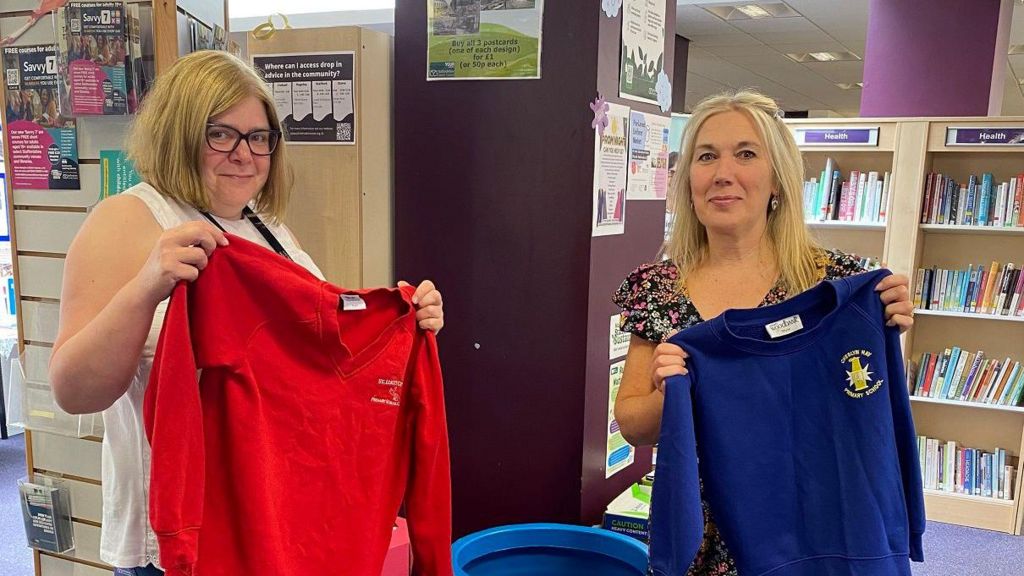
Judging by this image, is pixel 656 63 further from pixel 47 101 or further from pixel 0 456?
pixel 0 456

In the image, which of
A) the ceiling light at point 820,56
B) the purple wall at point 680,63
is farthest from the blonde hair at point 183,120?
the ceiling light at point 820,56

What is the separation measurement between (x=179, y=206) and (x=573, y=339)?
1.31 m

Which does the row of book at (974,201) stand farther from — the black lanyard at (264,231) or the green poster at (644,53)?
the black lanyard at (264,231)

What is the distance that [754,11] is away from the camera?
752 cm

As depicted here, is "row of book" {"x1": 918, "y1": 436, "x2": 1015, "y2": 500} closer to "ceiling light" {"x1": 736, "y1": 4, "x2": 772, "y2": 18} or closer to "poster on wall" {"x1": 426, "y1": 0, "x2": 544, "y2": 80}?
"poster on wall" {"x1": 426, "y1": 0, "x2": 544, "y2": 80}

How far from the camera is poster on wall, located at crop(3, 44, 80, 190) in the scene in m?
2.13

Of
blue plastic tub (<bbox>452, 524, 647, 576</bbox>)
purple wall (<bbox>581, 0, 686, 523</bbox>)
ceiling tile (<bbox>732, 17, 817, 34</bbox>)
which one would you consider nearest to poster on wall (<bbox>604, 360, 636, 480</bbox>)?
purple wall (<bbox>581, 0, 686, 523</bbox>)

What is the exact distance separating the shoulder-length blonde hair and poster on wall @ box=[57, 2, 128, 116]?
1.50 metres

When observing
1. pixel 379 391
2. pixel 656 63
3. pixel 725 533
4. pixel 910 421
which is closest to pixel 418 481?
pixel 379 391

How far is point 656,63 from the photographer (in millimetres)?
2682

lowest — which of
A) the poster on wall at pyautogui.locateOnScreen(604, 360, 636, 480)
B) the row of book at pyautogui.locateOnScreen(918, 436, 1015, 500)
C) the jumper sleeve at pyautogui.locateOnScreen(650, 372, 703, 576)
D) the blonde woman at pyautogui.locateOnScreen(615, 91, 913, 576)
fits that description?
the row of book at pyautogui.locateOnScreen(918, 436, 1015, 500)

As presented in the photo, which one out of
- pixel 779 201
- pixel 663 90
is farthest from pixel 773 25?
pixel 779 201

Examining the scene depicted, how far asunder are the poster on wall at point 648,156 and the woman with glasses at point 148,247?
4.11 ft

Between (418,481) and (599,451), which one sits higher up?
(418,481)
